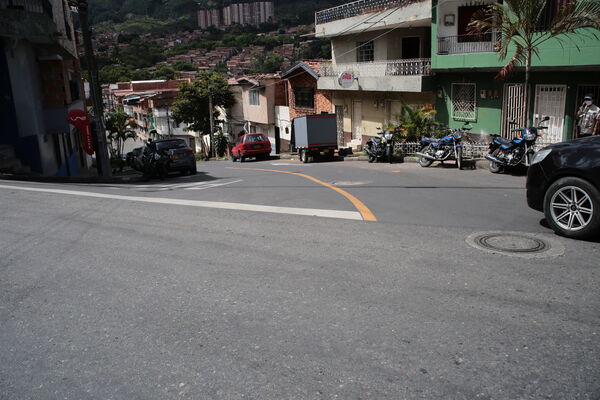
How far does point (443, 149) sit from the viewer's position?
723 inches

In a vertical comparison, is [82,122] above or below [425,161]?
above

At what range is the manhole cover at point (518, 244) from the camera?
6145 mm

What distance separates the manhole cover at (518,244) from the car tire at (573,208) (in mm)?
263

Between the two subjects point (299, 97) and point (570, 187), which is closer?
point (570, 187)

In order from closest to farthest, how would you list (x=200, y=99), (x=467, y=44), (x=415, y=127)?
(x=415, y=127), (x=467, y=44), (x=200, y=99)

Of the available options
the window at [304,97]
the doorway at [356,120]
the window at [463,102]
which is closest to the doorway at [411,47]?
the doorway at [356,120]

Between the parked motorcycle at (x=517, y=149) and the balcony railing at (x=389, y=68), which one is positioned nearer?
the parked motorcycle at (x=517, y=149)

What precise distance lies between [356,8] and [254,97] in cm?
1825

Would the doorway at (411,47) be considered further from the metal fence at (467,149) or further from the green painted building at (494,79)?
the metal fence at (467,149)

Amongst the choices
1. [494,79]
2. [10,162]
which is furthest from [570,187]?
[10,162]

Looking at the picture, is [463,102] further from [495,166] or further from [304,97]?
[304,97]

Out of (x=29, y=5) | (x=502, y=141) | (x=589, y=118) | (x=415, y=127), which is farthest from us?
(x=415, y=127)

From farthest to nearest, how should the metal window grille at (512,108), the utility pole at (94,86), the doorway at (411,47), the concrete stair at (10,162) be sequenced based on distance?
1. the doorway at (411,47)
2. the metal window grille at (512,108)
3. the utility pole at (94,86)
4. the concrete stair at (10,162)

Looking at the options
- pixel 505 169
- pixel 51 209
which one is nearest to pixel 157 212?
pixel 51 209
